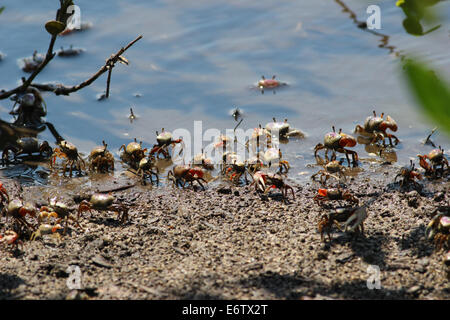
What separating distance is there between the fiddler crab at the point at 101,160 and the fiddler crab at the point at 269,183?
1823mm

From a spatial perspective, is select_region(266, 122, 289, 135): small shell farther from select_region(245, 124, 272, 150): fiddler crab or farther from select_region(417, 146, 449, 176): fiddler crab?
select_region(417, 146, 449, 176): fiddler crab

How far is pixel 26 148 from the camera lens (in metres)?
7.02

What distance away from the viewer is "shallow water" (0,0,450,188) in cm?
786

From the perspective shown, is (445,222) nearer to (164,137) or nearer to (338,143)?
(338,143)

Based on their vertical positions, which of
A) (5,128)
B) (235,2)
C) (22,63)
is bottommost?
(5,128)

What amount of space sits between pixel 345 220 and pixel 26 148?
413 centimetres

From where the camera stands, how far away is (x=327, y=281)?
163 inches

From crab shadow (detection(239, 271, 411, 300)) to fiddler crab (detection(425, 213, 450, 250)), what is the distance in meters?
0.68

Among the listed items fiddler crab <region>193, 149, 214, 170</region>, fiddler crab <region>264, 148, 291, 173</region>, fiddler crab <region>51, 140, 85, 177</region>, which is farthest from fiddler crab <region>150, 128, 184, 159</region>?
fiddler crab <region>264, 148, 291, 173</region>

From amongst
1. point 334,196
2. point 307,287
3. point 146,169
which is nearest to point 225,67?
point 146,169

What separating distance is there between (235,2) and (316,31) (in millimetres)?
1872

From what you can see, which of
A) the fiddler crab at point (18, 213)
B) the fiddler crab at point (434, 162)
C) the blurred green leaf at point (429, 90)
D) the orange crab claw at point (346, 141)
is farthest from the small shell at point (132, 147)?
the blurred green leaf at point (429, 90)

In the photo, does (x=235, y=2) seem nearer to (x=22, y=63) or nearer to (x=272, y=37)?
(x=272, y=37)

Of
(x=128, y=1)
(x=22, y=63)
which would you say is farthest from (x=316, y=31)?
(x=22, y=63)
